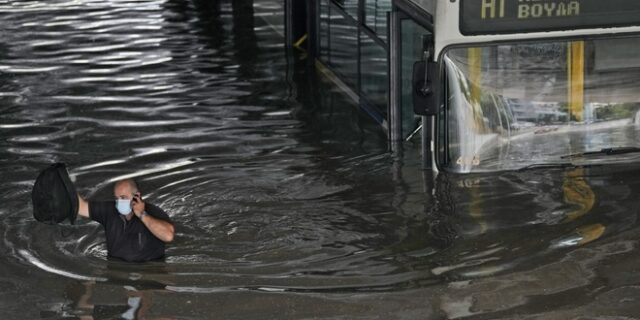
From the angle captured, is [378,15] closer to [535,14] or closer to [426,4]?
[426,4]

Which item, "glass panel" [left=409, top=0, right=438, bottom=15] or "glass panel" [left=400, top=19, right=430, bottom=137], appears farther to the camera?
"glass panel" [left=400, top=19, right=430, bottom=137]

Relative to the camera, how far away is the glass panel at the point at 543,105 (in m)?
11.0

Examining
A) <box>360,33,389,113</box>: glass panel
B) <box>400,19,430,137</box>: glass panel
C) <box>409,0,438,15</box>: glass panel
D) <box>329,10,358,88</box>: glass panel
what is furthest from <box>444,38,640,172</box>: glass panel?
<box>329,10,358,88</box>: glass panel

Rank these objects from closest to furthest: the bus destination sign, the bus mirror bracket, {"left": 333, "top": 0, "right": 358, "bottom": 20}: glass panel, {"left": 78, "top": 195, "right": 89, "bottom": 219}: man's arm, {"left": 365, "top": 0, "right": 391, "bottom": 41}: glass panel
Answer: the bus mirror bracket, the bus destination sign, {"left": 78, "top": 195, "right": 89, "bottom": 219}: man's arm, {"left": 365, "top": 0, "right": 391, "bottom": 41}: glass panel, {"left": 333, "top": 0, "right": 358, "bottom": 20}: glass panel

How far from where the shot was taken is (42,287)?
10742mm

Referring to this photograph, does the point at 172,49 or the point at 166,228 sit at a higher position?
the point at 172,49

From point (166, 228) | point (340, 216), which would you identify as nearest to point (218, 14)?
point (340, 216)

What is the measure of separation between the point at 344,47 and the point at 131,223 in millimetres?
8912

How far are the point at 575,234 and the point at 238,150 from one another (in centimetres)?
550

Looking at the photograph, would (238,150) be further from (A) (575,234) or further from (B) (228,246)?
(A) (575,234)

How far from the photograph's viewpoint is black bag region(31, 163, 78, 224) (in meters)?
10.8

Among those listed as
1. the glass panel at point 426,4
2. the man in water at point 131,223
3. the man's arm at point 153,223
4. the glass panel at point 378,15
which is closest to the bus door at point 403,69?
the glass panel at point 378,15

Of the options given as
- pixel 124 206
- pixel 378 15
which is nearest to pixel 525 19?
pixel 124 206

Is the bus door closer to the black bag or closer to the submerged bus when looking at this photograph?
the submerged bus
